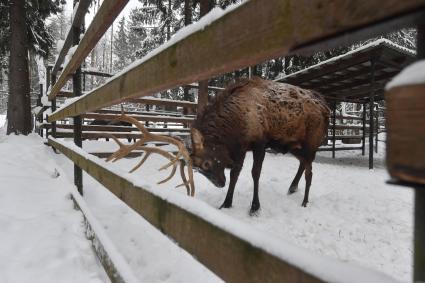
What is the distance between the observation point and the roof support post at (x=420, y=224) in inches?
21.3

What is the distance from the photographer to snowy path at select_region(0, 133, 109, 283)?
225 centimetres

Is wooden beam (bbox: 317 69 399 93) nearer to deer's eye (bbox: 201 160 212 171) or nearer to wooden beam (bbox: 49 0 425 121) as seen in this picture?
deer's eye (bbox: 201 160 212 171)

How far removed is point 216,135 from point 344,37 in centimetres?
444

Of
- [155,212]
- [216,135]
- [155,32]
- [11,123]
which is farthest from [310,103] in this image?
[155,32]

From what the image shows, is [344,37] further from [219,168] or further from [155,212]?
[219,168]

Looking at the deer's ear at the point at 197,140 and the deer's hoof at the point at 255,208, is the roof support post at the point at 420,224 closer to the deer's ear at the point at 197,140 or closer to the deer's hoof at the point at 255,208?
the deer's ear at the point at 197,140

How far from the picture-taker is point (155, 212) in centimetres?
146

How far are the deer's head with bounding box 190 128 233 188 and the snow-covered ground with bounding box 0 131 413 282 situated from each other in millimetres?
683

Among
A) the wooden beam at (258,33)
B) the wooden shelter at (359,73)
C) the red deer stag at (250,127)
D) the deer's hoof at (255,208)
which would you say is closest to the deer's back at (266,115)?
→ the red deer stag at (250,127)

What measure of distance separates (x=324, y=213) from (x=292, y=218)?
0.58m

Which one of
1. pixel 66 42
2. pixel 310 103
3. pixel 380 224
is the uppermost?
pixel 66 42

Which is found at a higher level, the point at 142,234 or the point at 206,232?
the point at 206,232

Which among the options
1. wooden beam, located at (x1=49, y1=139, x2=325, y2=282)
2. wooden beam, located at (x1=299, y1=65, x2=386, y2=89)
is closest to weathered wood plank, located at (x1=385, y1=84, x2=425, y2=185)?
wooden beam, located at (x1=49, y1=139, x2=325, y2=282)

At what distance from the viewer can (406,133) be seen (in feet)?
1.66
